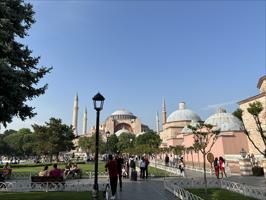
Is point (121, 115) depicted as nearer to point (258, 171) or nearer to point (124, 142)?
point (124, 142)

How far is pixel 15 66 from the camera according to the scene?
1290 cm

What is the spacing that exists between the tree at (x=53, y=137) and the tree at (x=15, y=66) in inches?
1233

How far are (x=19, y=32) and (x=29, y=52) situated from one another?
1009 mm

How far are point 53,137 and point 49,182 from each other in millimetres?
31616

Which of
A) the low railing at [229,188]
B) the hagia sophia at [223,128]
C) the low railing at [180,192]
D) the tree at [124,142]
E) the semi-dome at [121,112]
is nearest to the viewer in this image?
the low railing at [180,192]

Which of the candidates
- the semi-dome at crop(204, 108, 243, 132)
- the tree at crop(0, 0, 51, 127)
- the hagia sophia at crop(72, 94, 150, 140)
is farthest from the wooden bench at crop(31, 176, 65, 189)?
the hagia sophia at crop(72, 94, 150, 140)

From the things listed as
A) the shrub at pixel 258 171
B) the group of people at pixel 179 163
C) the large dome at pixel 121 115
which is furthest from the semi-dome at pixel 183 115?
the shrub at pixel 258 171

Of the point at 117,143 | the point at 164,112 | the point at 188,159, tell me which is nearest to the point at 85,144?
the point at 117,143

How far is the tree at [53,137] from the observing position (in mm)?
42969

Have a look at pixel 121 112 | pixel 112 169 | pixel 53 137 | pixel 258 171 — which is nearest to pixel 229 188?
pixel 112 169

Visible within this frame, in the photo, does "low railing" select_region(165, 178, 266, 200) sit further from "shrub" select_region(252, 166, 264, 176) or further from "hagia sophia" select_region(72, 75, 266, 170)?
"shrub" select_region(252, 166, 264, 176)

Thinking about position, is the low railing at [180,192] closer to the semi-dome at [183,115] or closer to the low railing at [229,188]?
the low railing at [229,188]

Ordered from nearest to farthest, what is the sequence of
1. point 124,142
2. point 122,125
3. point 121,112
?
point 124,142
point 122,125
point 121,112

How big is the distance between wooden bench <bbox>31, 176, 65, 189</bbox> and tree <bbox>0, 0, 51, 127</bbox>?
288cm
